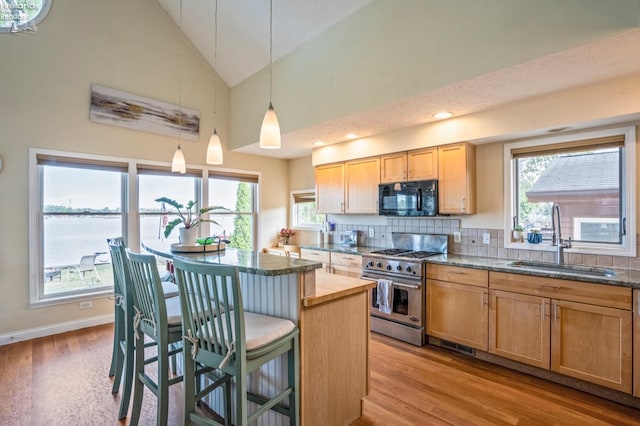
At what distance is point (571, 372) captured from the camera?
2.46 metres

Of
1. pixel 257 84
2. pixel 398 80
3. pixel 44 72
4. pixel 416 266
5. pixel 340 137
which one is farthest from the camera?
pixel 257 84

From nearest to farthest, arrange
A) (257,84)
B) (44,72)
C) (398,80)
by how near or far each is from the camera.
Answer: (398,80)
(44,72)
(257,84)

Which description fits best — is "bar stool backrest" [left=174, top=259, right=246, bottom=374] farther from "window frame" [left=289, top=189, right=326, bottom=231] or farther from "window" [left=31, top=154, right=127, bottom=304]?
"window frame" [left=289, top=189, right=326, bottom=231]

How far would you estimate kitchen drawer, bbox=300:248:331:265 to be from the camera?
4359mm

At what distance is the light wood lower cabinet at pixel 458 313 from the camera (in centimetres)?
294

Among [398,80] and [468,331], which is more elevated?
[398,80]

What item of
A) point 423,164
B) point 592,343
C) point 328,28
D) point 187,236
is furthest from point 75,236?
point 592,343

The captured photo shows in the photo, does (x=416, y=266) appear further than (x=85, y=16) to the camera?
No

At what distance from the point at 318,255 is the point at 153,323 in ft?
9.35

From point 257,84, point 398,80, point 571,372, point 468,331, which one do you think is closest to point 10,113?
point 257,84

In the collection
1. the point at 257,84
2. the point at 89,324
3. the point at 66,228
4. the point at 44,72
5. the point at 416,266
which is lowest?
the point at 89,324

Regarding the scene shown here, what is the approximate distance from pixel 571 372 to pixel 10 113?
233 inches

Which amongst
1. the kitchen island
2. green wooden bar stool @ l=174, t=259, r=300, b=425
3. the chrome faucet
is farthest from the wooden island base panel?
the chrome faucet

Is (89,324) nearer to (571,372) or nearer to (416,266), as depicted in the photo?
(416,266)
